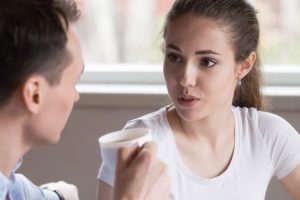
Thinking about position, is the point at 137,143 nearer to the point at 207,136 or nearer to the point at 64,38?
the point at 64,38

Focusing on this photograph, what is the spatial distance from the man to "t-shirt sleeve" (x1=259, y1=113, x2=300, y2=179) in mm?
545

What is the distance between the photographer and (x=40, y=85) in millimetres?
1088

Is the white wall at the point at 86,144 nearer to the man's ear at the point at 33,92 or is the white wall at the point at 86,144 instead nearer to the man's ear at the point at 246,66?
the man's ear at the point at 246,66

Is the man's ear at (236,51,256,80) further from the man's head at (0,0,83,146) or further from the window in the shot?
the window

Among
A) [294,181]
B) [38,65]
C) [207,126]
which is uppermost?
[38,65]

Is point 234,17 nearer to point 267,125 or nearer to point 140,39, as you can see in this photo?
point 267,125

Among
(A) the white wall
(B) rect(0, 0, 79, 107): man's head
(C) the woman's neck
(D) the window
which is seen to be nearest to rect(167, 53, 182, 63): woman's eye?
(C) the woman's neck

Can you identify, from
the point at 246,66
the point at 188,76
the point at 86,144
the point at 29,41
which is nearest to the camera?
the point at 29,41

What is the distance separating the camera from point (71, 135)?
2.27 meters

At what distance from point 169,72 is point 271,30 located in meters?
0.94

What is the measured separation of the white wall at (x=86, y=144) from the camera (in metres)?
2.18

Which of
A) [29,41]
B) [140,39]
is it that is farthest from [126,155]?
[140,39]

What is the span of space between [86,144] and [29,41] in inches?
49.7

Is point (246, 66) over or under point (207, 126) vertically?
over
